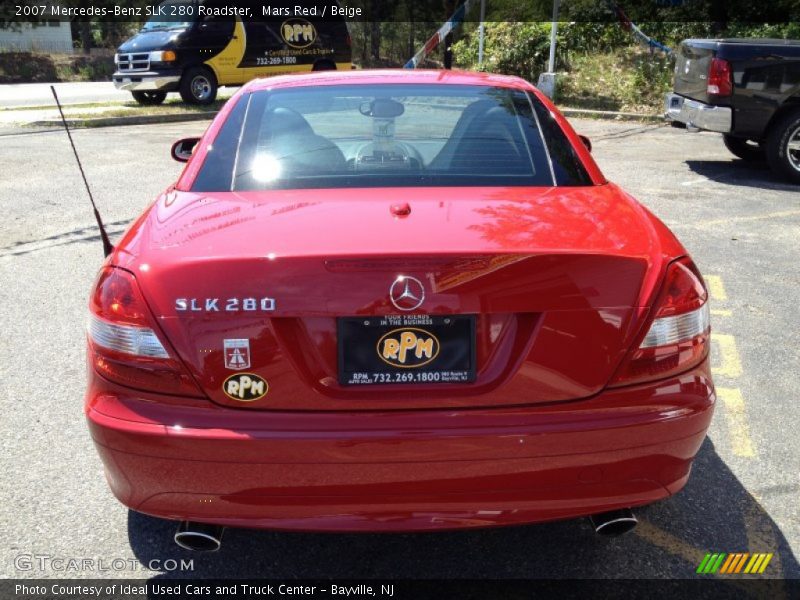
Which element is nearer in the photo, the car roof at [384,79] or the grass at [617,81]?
the car roof at [384,79]

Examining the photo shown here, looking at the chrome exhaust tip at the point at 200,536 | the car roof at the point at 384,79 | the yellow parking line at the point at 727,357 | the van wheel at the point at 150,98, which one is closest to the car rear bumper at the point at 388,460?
the chrome exhaust tip at the point at 200,536

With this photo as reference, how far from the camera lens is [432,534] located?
2900 millimetres

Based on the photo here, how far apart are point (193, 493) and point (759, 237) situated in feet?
19.9

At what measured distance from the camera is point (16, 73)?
30.5 metres

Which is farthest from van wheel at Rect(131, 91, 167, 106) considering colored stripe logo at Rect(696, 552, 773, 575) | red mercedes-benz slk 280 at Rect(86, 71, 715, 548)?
colored stripe logo at Rect(696, 552, 773, 575)

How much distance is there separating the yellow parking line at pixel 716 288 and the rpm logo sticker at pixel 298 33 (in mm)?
14073

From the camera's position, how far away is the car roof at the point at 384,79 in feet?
11.4

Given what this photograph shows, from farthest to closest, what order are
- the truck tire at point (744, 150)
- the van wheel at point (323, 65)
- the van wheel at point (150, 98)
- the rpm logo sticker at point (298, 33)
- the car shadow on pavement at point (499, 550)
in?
the van wheel at point (323, 65)
the rpm logo sticker at point (298, 33)
the van wheel at point (150, 98)
the truck tire at point (744, 150)
the car shadow on pavement at point (499, 550)

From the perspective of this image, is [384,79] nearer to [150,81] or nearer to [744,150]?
[744,150]

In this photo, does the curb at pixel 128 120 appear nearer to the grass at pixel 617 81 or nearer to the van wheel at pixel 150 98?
the van wheel at pixel 150 98

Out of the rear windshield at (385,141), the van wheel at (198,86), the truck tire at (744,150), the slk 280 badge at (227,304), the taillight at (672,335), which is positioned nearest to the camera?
the slk 280 badge at (227,304)

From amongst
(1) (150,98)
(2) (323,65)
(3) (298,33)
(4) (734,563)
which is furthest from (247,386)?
(2) (323,65)

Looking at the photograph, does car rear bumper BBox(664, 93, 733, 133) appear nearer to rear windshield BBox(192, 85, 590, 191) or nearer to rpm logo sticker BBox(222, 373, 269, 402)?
rear windshield BBox(192, 85, 590, 191)

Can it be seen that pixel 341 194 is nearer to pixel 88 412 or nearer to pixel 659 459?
pixel 88 412
